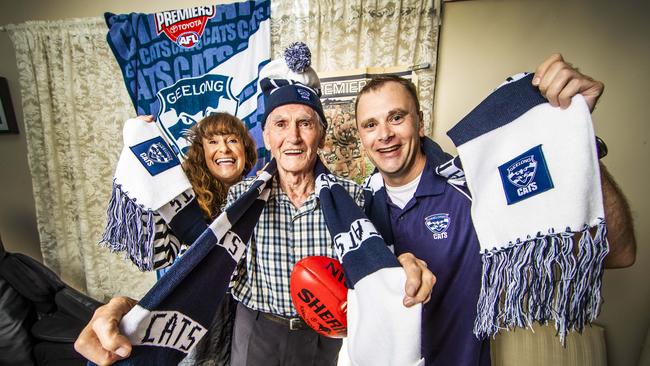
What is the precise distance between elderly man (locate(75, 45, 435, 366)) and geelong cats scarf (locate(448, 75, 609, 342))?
47 centimetres

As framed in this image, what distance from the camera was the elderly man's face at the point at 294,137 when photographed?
96cm

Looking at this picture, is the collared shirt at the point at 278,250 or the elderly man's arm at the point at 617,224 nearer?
the elderly man's arm at the point at 617,224

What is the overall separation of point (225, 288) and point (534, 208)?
2.93 ft

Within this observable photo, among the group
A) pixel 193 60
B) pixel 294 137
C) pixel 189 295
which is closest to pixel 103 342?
pixel 189 295

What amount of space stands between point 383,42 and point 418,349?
67.6 inches

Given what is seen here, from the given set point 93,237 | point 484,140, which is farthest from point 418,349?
point 93,237

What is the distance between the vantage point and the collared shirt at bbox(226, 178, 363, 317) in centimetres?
93

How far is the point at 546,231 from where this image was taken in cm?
61

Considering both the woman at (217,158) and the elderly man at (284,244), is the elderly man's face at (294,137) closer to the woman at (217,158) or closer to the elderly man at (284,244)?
the elderly man at (284,244)

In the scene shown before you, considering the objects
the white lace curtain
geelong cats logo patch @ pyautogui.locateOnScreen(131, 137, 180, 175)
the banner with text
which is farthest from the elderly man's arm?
the banner with text

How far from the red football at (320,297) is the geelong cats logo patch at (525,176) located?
1.69 ft

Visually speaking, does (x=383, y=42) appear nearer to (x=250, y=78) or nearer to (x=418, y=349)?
(x=250, y=78)

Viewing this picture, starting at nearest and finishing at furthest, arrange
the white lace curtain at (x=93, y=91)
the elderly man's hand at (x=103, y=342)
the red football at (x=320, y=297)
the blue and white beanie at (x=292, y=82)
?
the elderly man's hand at (x=103, y=342) < the red football at (x=320, y=297) < the blue and white beanie at (x=292, y=82) < the white lace curtain at (x=93, y=91)

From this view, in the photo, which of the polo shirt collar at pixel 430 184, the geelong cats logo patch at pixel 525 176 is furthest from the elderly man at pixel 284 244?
the geelong cats logo patch at pixel 525 176
